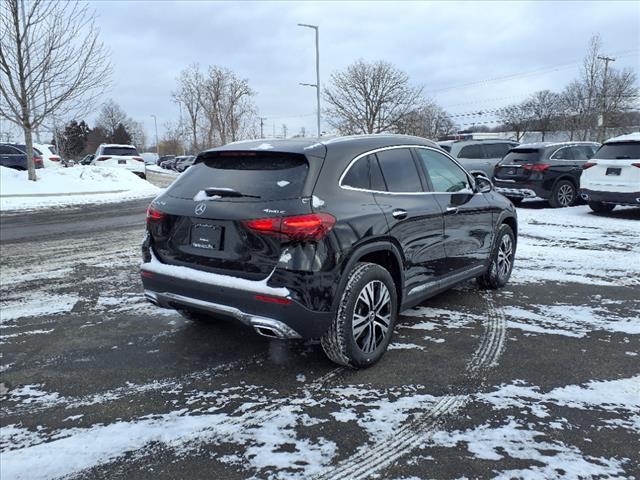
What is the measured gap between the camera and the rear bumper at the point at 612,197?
10273 millimetres

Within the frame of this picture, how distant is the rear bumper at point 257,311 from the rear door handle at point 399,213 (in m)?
1.01

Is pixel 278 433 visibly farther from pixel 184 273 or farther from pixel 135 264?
pixel 135 264

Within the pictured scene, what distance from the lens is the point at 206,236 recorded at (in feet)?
11.9

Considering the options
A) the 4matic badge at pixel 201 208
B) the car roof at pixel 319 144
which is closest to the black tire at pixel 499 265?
the car roof at pixel 319 144

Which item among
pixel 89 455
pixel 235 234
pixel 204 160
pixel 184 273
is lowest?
pixel 89 455

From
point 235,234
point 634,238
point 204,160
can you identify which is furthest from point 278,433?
point 634,238

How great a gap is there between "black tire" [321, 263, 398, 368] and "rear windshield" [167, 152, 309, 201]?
755 mm

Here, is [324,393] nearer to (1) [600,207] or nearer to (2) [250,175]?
(2) [250,175]

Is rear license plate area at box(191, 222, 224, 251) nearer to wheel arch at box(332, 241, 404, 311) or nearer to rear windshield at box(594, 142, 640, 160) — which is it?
wheel arch at box(332, 241, 404, 311)

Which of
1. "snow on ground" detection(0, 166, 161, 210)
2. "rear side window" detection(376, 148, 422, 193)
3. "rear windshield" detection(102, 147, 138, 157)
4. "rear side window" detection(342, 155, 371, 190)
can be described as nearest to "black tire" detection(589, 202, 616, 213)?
"rear side window" detection(376, 148, 422, 193)

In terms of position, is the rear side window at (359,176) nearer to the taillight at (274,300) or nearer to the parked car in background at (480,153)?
the taillight at (274,300)

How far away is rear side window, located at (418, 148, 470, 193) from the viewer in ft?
15.4

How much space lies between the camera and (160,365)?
12.8 feet

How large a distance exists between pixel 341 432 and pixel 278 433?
1.19 ft
